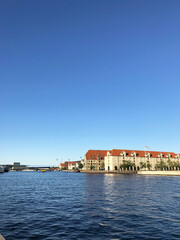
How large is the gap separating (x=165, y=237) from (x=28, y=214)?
16169 millimetres

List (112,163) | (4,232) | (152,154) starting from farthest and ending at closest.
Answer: (152,154), (112,163), (4,232)

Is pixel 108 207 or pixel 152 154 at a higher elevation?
pixel 152 154

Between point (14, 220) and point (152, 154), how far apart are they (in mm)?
185731

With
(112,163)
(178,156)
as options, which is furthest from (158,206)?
(178,156)

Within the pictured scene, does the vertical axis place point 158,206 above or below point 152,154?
below

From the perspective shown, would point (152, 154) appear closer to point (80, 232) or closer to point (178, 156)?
point (178, 156)

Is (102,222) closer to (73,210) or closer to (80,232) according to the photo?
(80,232)

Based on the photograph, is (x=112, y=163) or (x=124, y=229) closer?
(x=124, y=229)

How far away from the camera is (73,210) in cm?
2583

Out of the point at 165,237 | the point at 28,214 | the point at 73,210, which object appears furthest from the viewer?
the point at 73,210

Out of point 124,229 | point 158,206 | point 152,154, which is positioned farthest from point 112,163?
point 124,229

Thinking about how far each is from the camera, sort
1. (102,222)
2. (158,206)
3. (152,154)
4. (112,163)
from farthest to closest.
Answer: (152,154), (112,163), (158,206), (102,222)

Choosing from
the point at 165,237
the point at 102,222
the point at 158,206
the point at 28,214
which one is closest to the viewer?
the point at 165,237

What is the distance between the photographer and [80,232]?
1717 cm
